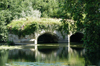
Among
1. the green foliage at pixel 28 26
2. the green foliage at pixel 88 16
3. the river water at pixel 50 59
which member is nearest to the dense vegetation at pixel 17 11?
the green foliage at pixel 28 26

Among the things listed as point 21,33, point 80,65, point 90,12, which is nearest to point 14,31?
point 21,33

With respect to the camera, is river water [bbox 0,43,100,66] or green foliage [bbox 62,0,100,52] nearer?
→ river water [bbox 0,43,100,66]

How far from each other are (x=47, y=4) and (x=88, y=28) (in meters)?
23.3

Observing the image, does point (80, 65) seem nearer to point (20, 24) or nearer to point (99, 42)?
point (99, 42)

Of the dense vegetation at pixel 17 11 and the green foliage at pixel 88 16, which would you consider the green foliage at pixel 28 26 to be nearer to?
the dense vegetation at pixel 17 11

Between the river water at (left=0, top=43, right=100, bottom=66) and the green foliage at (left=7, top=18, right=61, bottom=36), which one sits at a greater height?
the green foliage at (left=7, top=18, right=61, bottom=36)

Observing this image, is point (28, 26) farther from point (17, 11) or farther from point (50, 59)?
point (50, 59)

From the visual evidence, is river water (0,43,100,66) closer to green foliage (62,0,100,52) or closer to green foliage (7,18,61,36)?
green foliage (62,0,100,52)

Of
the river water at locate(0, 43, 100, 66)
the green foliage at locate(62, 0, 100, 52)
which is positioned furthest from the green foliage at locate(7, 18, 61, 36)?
the green foliage at locate(62, 0, 100, 52)

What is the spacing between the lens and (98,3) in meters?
9.69

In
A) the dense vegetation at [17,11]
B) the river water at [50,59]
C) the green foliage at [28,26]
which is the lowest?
the river water at [50,59]

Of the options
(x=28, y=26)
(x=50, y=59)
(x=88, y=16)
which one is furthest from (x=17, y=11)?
(x=50, y=59)

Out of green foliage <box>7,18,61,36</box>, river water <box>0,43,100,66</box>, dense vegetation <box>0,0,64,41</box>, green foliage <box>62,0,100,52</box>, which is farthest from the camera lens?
dense vegetation <box>0,0,64,41</box>

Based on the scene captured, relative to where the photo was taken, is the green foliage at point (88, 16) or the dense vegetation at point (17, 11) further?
the dense vegetation at point (17, 11)
